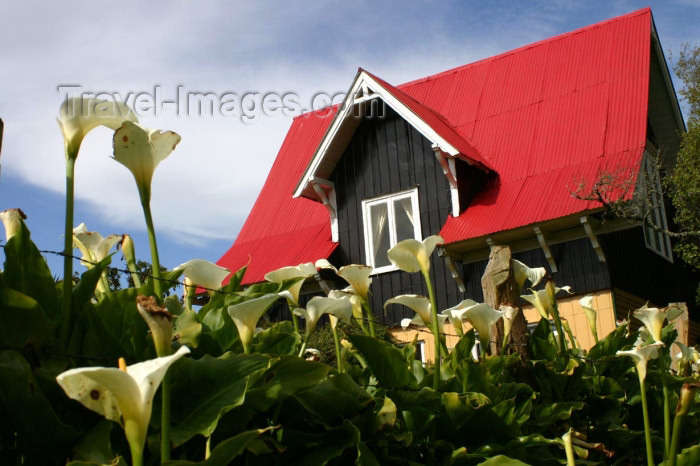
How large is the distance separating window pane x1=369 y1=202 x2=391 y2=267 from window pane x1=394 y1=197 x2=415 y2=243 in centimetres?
22

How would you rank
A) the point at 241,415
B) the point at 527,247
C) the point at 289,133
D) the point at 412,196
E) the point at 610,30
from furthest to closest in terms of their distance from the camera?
the point at 289,133, the point at 610,30, the point at 412,196, the point at 527,247, the point at 241,415

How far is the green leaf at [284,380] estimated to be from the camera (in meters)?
1.89

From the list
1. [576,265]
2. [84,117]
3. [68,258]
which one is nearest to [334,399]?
[68,258]

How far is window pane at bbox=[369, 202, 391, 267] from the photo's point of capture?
589 inches

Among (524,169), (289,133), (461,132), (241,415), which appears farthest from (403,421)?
(289,133)

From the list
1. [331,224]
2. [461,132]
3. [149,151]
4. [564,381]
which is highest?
[461,132]

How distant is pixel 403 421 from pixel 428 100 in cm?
1571

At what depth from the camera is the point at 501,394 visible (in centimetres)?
302

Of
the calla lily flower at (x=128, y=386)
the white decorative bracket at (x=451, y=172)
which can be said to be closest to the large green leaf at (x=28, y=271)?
the calla lily flower at (x=128, y=386)

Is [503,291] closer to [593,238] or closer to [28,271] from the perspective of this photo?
[28,271]

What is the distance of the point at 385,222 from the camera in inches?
597

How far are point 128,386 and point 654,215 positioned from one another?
16.5m

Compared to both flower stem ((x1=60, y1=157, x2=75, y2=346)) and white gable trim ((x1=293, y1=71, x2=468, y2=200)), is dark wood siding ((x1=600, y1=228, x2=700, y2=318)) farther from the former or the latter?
flower stem ((x1=60, y1=157, x2=75, y2=346))

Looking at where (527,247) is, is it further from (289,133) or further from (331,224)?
(289,133)
